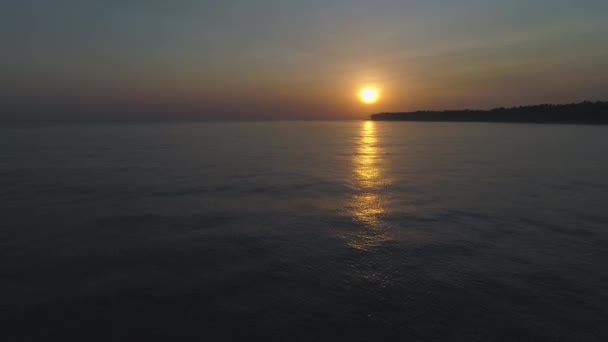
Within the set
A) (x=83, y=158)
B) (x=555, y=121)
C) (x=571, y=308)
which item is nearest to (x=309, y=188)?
(x=571, y=308)

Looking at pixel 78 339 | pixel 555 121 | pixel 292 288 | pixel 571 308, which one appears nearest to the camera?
pixel 78 339

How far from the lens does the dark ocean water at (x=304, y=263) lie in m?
7.05

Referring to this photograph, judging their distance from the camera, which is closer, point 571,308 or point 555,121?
point 571,308

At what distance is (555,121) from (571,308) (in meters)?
205

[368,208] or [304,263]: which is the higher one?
[368,208]

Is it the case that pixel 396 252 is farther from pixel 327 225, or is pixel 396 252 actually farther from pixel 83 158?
pixel 83 158

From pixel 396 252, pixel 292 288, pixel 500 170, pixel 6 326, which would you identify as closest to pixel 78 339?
pixel 6 326

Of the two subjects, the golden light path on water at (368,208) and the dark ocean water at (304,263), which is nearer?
the dark ocean water at (304,263)

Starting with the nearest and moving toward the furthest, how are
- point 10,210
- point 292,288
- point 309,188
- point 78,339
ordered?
1. point 78,339
2. point 292,288
3. point 10,210
4. point 309,188

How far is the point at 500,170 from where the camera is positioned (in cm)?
2822

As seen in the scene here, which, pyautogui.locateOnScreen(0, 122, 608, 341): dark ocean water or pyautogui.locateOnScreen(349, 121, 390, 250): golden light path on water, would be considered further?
pyautogui.locateOnScreen(349, 121, 390, 250): golden light path on water

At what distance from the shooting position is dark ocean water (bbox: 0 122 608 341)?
23.1ft

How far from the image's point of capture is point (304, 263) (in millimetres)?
10133

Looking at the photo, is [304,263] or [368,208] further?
[368,208]
